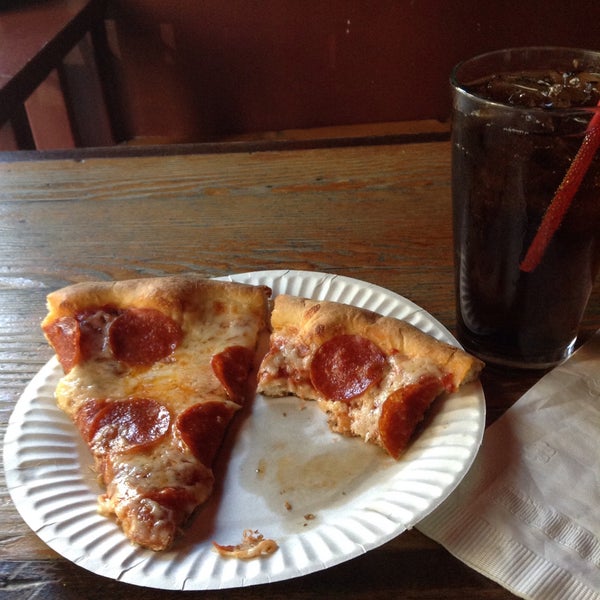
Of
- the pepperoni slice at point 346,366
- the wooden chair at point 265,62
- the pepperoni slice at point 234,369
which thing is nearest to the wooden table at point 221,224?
the pepperoni slice at point 346,366

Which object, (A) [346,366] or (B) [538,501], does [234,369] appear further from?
(B) [538,501]

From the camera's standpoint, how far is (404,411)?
3.26ft

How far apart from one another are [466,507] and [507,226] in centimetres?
42

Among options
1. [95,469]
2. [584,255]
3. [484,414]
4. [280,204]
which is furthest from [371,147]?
[95,469]

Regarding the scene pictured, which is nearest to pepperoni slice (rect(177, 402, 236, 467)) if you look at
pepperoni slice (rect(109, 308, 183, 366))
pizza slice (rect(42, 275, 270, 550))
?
pizza slice (rect(42, 275, 270, 550))

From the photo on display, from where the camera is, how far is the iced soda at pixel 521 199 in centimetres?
90

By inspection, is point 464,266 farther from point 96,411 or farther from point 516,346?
point 96,411

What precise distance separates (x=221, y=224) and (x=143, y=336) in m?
0.52

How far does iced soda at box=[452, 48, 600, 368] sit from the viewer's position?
90 centimetres

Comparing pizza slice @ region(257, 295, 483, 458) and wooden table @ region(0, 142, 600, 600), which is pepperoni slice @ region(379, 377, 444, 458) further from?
wooden table @ region(0, 142, 600, 600)

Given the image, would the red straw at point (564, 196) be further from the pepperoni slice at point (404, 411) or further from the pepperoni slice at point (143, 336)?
the pepperoni slice at point (143, 336)

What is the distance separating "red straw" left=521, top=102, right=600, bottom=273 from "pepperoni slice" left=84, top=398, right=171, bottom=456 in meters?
0.63

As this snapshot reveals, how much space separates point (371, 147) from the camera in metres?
1.91

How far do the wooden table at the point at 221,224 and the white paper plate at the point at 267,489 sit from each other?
72 millimetres
